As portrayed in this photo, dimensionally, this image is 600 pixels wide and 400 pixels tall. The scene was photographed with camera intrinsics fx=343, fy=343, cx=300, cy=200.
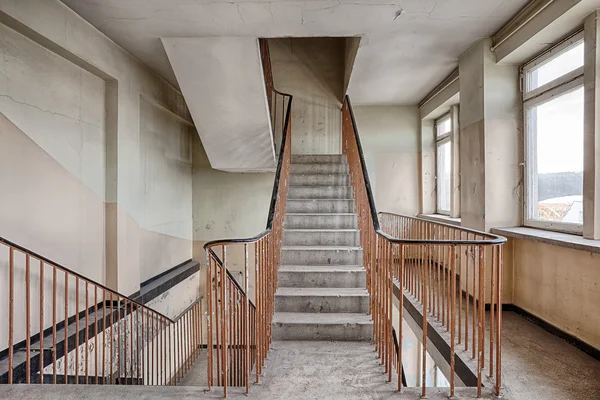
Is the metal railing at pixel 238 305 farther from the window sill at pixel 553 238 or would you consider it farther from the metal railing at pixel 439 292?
the window sill at pixel 553 238

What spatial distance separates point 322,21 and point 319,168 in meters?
2.36

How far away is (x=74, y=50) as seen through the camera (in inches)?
136

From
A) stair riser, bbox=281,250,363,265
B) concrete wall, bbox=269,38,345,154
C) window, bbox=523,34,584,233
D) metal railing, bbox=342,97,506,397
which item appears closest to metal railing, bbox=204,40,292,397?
stair riser, bbox=281,250,363,265

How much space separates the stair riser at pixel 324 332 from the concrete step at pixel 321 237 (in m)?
1.23

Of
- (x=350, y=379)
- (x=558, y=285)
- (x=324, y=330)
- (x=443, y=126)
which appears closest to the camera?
(x=350, y=379)

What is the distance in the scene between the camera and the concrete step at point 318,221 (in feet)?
14.1

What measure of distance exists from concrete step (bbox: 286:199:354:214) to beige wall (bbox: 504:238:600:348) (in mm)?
1926

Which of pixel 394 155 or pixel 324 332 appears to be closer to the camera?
pixel 324 332

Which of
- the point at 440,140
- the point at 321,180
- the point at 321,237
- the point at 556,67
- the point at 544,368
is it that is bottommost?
the point at 544,368

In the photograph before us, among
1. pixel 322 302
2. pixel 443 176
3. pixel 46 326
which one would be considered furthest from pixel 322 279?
pixel 443 176

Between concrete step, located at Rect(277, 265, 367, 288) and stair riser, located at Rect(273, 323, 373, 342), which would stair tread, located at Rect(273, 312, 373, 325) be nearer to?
stair riser, located at Rect(273, 323, 373, 342)

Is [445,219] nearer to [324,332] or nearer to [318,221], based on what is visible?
[318,221]

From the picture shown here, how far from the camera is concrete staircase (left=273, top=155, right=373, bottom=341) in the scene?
2963mm

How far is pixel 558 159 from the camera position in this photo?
3.42 m
